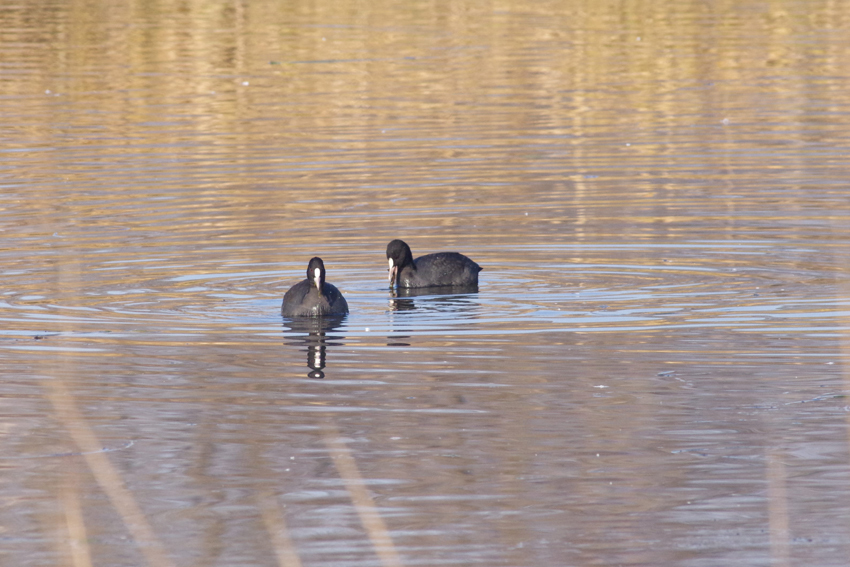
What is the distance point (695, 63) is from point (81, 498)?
79.1 ft

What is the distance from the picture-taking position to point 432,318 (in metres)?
13.7

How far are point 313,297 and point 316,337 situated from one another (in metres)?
0.73

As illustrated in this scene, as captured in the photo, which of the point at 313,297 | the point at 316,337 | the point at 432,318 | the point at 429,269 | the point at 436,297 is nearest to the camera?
the point at 316,337

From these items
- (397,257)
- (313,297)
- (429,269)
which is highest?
(397,257)

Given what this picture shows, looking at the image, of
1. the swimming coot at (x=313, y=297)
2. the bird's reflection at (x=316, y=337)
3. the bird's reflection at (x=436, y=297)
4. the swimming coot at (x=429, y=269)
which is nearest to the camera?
the bird's reflection at (x=316, y=337)

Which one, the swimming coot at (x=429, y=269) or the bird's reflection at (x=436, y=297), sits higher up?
the swimming coot at (x=429, y=269)

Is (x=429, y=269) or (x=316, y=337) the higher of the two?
(x=429, y=269)

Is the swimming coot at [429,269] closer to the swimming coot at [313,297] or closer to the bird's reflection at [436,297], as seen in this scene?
the bird's reflection at [436,297]

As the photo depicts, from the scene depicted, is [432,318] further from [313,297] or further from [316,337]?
[316,337]

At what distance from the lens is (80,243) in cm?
1670

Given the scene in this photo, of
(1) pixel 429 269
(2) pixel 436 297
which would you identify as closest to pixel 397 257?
(1) pixel 429 269

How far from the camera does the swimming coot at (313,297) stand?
13.4 meters

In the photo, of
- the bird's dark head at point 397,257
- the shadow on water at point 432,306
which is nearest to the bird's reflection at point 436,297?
the shadow on water at point 432,306

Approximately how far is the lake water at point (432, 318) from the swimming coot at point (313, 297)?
11.2 inches
